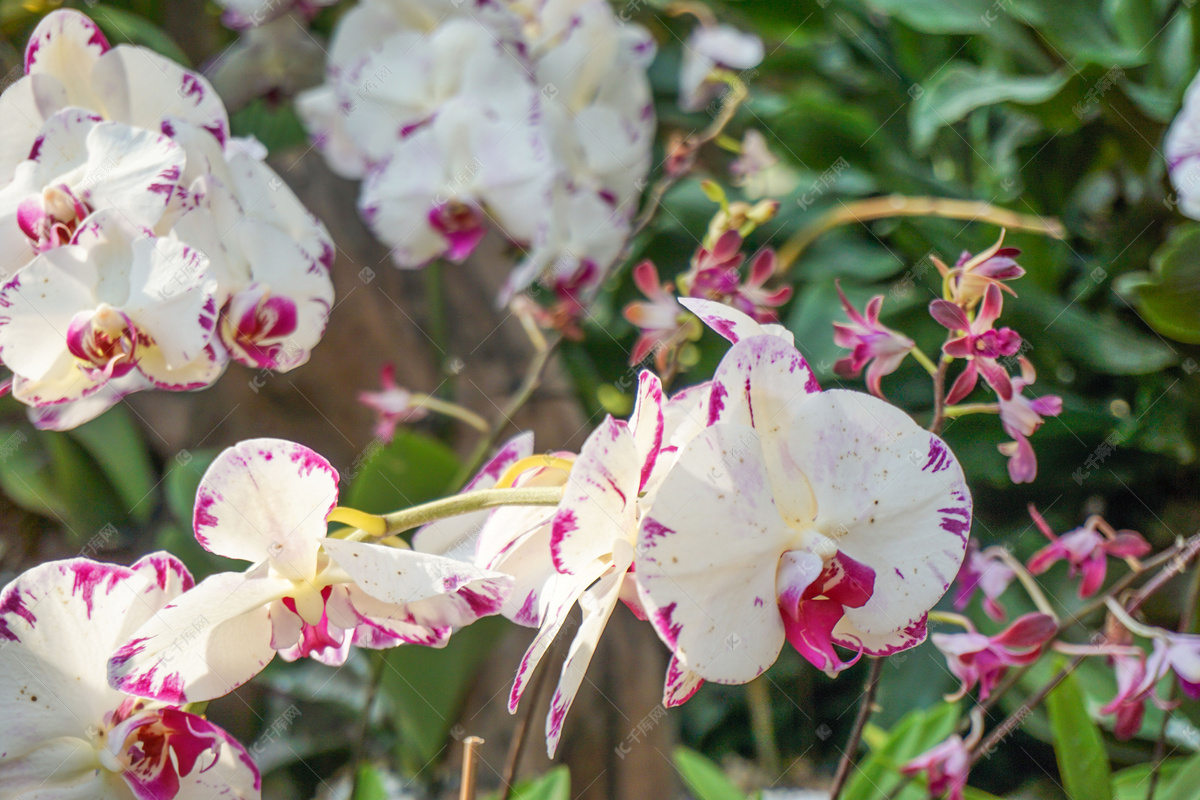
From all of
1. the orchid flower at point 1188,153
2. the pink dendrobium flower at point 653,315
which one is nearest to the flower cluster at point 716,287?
the pink dendrobium flower at point 653,315

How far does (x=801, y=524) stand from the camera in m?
0.23

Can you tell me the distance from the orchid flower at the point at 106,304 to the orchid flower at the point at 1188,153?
1.47 feet

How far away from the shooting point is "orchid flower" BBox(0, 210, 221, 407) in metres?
0.28

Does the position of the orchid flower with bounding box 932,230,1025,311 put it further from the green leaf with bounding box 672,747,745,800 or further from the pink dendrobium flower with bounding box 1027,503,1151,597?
the green leaf with bounding box 672,747,745,800

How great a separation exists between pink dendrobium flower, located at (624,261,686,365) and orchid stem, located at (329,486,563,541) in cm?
17

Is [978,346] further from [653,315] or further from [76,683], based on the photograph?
[76,683]

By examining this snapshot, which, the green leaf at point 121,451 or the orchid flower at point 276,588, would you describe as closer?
the orchid flower at point 276,588

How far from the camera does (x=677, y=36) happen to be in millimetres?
926

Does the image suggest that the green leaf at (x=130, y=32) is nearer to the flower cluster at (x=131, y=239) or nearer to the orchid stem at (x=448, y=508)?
the flower cluster at (x=131, y=239)

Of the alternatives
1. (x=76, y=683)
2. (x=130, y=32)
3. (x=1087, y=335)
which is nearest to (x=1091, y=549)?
(x=1087, y=335)

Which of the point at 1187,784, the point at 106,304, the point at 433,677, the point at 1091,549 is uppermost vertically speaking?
the point at 106,304

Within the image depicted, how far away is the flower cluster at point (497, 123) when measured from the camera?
539mm

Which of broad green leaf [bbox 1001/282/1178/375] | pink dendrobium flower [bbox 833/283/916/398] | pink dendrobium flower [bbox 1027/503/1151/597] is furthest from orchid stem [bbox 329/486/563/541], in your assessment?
broad green leaf [bbox 1001/282/1178/375]

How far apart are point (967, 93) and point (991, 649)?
421mm
